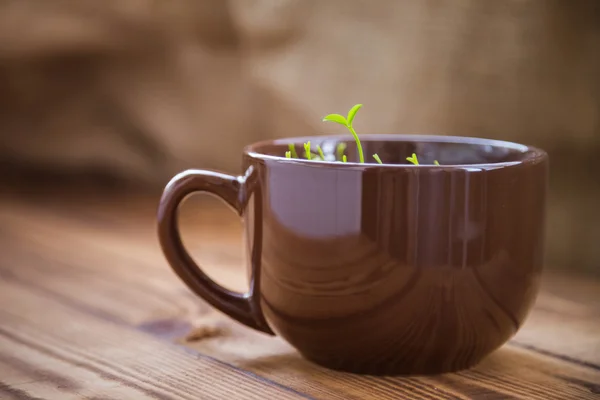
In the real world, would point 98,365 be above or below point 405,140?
below

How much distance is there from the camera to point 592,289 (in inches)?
29.6

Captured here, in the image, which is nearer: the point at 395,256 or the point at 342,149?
the point at 395,256

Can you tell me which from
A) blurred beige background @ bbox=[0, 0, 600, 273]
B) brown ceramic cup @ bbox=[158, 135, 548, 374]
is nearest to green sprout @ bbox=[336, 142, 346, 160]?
brown ceramic cup @ bbox=[158, 135, 548, 374]

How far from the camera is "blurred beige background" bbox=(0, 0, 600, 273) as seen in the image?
82 cm

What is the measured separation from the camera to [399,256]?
0.46m

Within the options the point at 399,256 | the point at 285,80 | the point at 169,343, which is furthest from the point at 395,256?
the point at 285,80

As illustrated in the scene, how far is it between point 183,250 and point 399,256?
0.59ft

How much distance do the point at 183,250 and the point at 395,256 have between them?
0.58 ft

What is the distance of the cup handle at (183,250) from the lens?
545 mm

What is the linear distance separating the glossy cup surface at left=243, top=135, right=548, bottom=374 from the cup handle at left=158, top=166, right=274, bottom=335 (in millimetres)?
27

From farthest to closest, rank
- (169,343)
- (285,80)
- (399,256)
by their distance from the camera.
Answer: (285,80) → (169,343) → (399,256)

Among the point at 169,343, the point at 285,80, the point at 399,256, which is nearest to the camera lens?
the point at 399,256

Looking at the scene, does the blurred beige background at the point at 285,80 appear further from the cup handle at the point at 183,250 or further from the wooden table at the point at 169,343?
the cup handle at the point at 183,250

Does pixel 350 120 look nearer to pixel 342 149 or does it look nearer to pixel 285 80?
pixel 342 149
